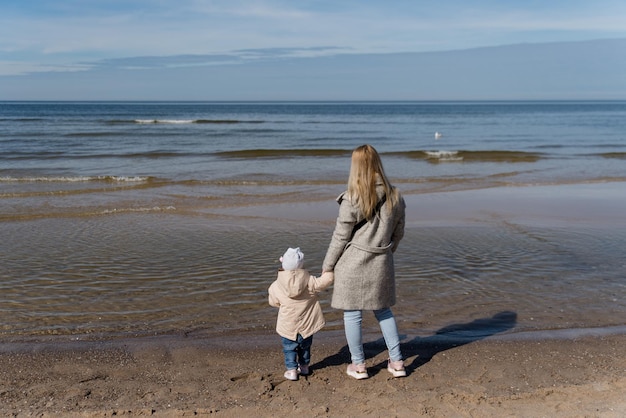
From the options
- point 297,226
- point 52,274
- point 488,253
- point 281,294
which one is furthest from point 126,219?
point 281,294

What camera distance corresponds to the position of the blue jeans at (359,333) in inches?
188

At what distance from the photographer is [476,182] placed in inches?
679

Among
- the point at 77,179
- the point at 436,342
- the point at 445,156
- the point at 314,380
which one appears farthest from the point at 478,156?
the point at 314,380

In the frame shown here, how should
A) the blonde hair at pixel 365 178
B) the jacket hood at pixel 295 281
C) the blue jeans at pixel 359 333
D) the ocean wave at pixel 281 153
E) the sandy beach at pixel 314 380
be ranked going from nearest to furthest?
the sandy beach at pixel 314 380 → the blonde hair at pixel 365 178 → the jacket hood at pixel 295 281 → the blue jeans at pixel 359 333 → the ocean wave at pixel 281 153

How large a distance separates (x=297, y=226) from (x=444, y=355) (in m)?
5.66

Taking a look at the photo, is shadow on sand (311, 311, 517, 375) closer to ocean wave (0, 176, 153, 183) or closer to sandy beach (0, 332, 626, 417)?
sandy beach (0, 332, 626, 417)

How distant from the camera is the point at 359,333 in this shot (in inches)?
189

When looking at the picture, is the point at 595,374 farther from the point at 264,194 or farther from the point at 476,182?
the point at 476,182

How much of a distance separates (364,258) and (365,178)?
0.57 m

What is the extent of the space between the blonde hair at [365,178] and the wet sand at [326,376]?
1300mm

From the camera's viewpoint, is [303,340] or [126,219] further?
[126,219]

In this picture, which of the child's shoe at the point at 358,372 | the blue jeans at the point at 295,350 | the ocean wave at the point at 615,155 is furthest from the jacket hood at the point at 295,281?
the ocean wave at the point at 615,155

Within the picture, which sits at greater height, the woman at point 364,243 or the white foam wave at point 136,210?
the woman at point 364,243

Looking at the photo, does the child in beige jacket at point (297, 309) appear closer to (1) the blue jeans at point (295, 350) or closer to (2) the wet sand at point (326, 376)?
(1) the blue jeans at point (295, 350)
